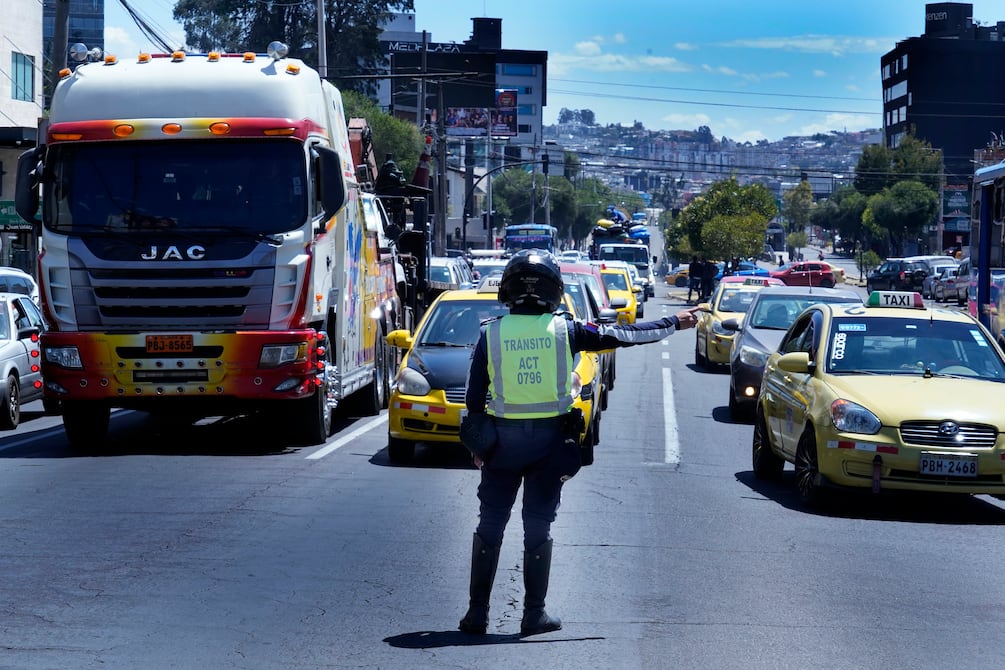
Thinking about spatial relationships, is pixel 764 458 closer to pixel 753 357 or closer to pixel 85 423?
pixel 753 357

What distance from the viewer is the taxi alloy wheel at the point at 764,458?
41.7ft

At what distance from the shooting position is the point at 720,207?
7962 cm

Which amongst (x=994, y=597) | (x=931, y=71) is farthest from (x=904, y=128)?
(x=994, y=597)

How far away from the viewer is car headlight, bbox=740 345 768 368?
58.6 feet

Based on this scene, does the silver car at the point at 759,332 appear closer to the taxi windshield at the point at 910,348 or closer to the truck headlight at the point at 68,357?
the taxi windshield at the point at 910,348

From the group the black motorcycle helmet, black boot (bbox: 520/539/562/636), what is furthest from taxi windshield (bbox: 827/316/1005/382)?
black boot (bbox: 520/539/562/636)

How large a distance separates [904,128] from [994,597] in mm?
127893

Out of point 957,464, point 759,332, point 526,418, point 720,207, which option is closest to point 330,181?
point 957,464

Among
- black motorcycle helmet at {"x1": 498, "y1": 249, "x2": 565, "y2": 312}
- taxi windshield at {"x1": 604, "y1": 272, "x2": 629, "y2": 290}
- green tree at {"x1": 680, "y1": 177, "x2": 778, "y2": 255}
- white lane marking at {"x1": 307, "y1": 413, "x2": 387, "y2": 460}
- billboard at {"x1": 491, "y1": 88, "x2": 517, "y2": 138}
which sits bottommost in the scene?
white lane marking at {"x1": 307, "y1": 413, "x2": 387, "y2": 460}

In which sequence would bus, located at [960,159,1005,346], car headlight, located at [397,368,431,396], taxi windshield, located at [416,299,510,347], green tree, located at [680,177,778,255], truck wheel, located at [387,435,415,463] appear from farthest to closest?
green tree, located at [680,177,778,255] → bus, located at [960,159,1005,346] → taxi windshield, located at [416,299,510,347] → truck wheel, located at [387,435,415,463] → car headlight, located at [397,368,431,396]

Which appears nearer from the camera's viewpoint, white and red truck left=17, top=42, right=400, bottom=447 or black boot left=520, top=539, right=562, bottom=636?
black boot left=520, top=539, right=562, bottom=636

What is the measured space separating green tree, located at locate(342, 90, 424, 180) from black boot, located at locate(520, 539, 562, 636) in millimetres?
56410

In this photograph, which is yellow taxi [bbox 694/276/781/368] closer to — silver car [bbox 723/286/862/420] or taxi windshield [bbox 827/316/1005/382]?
silver car [bbox 723/286/862/420]

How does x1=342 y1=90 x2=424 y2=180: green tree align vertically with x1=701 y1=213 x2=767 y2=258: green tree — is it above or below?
above
